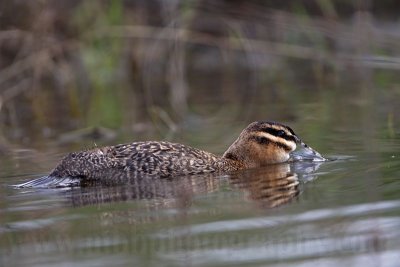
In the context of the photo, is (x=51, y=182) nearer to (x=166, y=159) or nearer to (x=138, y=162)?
(x=138, y=162)

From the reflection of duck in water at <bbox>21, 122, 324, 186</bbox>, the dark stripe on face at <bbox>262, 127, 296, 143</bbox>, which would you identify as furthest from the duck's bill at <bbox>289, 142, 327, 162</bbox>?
the dark stripe on face at <bbox>262, 127, 296, 143</bbox>

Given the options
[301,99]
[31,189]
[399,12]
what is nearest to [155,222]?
[31,189]

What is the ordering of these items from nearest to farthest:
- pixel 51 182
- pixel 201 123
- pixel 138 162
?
pixel 51 182, pixel 138 162, pixel 201 123

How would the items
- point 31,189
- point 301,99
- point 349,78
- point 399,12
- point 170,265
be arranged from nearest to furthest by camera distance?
point 170,265, point 31,189, point 301,99, point 349,78, point 399,12

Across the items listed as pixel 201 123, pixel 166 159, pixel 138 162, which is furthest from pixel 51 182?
pixel 201 123

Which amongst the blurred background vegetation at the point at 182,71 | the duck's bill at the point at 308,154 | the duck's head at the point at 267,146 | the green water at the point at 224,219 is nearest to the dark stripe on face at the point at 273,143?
the duck's head at the point at 267,146

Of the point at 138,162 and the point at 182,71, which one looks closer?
the point at 138,162

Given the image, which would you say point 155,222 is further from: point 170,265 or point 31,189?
point 31,189

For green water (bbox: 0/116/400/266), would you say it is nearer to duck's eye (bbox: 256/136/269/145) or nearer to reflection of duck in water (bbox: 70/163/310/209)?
reflection of duck in water (bbox: 70/163/310/209)

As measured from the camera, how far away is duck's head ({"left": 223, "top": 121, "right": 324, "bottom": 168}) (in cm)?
1106

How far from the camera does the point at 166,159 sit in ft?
34.5

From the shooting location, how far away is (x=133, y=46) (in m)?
18.7

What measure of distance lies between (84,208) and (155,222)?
1076 mm

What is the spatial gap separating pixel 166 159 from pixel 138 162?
0.93 ft
